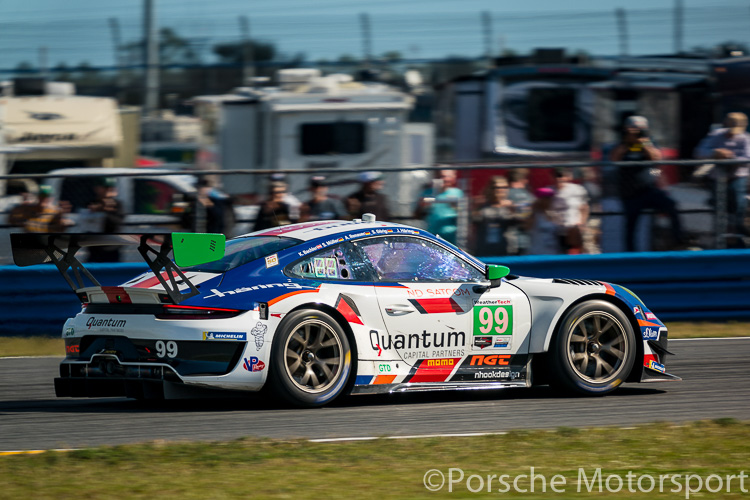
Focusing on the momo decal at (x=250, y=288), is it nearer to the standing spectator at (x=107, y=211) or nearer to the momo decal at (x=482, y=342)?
the momo decal at (x=482, y=342)

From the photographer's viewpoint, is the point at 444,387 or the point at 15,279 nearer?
the point at 444,387

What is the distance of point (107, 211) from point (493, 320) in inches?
229

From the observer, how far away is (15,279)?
11.5 metres

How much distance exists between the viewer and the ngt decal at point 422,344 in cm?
731

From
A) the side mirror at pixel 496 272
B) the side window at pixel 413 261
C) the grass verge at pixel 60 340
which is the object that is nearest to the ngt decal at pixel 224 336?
the side window at pixel 413 261

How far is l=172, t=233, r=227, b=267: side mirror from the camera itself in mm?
6547

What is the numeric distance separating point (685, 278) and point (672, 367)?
2957 millimetres

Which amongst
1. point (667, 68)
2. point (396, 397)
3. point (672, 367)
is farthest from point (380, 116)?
point (396, 397)

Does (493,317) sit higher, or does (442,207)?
(442,207)

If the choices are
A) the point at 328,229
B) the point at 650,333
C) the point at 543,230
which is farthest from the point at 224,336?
the point at 543,230

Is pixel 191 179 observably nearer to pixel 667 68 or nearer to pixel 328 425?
pixel 328 425

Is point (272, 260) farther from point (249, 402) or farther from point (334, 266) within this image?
point (249, 402)

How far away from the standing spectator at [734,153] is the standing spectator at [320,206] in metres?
4.43

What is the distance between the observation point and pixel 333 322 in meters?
7.11
